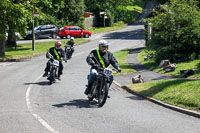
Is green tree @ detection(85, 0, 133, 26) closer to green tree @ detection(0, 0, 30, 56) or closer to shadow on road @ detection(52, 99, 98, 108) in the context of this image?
green tree @ detection(0, 0, 30, 56)

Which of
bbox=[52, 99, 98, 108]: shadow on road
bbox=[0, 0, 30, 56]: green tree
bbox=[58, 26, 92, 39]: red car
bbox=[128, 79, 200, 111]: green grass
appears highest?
bbox=[0, 0, 30, 56]: green tree

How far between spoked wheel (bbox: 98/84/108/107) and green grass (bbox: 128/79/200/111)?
196 centimetres

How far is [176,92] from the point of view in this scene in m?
12.5

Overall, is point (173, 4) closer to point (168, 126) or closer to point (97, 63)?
point (97, 63)

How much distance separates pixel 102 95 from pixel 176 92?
2.49 m

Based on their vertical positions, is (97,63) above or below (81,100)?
above

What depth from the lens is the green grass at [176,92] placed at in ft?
36.4

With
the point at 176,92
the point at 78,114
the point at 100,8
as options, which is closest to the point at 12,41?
the point at 176,92

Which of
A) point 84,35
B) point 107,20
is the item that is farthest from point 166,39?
point 107,20

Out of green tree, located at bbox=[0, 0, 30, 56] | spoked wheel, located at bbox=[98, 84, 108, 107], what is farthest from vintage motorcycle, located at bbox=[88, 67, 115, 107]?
green tree, located at bbox=[0, 0, 30, 56]

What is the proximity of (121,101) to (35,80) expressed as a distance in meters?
7.05

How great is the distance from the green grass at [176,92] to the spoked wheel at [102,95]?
1960 millimetres

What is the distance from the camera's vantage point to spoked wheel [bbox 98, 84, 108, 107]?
11196 mm

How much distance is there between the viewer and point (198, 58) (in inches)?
928
